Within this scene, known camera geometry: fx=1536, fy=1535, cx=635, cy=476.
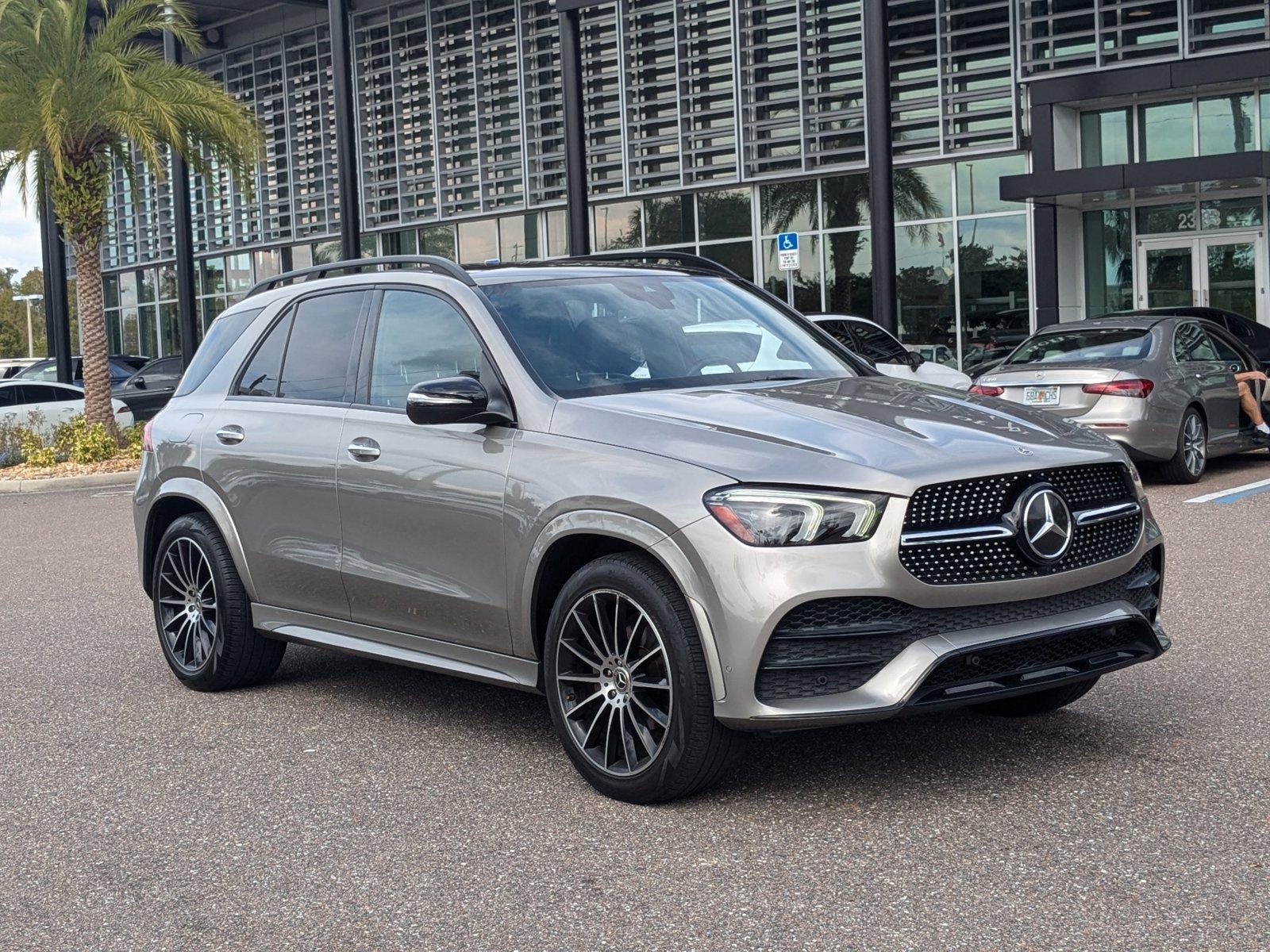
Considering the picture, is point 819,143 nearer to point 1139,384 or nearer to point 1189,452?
point 1189,452

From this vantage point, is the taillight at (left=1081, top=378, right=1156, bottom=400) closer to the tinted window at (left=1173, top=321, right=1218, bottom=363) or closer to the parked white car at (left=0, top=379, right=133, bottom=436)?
the tinted window at (left=1173, top=321, right=1218, bottom=363)

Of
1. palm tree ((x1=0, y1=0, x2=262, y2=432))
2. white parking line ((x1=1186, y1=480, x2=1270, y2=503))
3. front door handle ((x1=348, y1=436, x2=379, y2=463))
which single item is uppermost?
palm tree ((x1=0, y1=0, x2=262, y2=432))

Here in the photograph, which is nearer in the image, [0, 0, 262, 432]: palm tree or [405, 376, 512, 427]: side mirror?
[405, 376, 512, 427]: side mirror

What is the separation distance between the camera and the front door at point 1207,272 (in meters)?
24.9

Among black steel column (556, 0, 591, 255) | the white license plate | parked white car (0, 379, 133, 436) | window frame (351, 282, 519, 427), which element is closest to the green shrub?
parked white car (0, 379, 133, 436)

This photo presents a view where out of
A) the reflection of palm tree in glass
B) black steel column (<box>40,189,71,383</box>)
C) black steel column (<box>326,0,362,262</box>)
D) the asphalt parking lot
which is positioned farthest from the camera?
black steel column (<box>40,189,71,383</box>)

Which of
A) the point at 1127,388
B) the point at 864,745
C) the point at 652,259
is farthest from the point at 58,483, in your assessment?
the point at 864,745

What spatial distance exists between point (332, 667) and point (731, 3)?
24413mm

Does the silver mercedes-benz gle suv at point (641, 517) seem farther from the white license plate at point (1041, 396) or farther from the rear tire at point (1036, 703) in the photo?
the white license plate at point (1041, 396)

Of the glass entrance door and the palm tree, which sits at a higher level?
the palm tree

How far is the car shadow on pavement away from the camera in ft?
16.0

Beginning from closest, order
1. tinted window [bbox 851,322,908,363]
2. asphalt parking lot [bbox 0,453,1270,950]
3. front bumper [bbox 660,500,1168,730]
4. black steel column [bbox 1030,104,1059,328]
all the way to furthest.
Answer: asphalt parking lot [bbox 0,453,1270,950] → front bumper [bbox 660,500,1168,730] → tinted window [bbox 851,322,908,363] → black steel column [bbox 1030,104,1059,328]

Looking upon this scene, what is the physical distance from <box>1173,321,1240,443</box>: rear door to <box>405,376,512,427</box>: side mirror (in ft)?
31.7

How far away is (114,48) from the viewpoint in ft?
74.2
